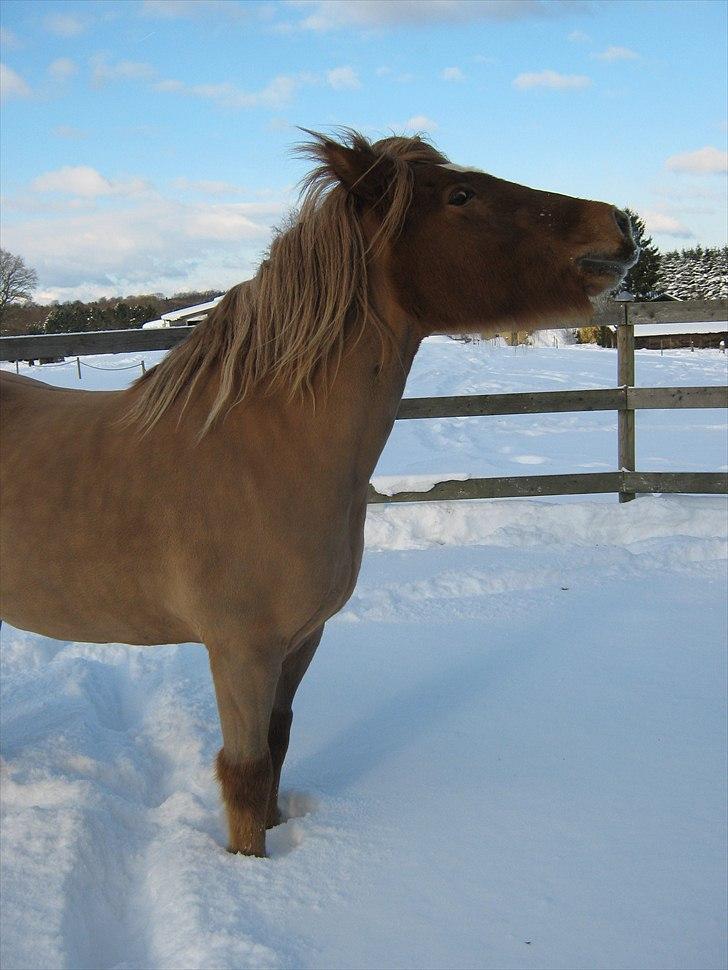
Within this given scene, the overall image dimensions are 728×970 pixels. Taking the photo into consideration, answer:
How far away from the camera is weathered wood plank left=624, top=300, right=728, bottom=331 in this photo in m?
6.01

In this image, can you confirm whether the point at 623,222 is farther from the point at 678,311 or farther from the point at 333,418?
the point at 678,311

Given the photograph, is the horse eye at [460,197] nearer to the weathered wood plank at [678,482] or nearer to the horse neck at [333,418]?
the horse neck at [333,418]

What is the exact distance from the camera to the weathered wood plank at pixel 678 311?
601 centimetres

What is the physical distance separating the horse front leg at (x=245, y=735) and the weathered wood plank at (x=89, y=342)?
3.73m

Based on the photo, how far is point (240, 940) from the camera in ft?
5.89

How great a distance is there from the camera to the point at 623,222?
202 cm

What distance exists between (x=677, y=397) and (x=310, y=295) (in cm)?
476

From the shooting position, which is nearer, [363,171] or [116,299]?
[363,171]

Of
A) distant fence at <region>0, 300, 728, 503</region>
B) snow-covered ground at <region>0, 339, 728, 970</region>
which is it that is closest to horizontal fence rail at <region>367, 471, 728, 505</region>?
distant fence at <region>0, 300, 728, 503</region>

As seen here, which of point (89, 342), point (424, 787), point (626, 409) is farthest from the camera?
point (626, 409)

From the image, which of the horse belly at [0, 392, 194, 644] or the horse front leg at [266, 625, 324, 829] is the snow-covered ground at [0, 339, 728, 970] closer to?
the horse front leg at [266, 625, 324, 829]

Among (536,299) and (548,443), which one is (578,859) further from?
(548,443)

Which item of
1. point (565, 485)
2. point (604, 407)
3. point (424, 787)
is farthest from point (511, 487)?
point (424, 787)

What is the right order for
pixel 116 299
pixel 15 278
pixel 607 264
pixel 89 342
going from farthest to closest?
pixel 15 278 → pixel 116 299 → pixel 89 342 → pixel 607 264
